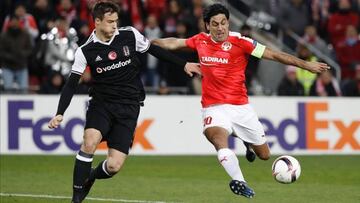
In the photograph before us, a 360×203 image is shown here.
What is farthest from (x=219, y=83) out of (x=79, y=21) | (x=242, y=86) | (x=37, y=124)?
(x=79, y=21)

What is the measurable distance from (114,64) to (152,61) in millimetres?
10503

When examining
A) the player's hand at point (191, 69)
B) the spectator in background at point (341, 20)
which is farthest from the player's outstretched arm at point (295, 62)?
the spectator in background at point (341, 20)

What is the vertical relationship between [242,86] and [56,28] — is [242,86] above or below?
above

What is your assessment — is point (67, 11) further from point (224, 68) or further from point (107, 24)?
point (107, 24)

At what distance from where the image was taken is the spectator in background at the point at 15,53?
66.8 feet

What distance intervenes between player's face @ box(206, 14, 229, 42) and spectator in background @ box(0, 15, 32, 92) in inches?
340

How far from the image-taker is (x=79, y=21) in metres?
21.2

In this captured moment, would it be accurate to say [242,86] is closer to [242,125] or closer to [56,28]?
[242,125]

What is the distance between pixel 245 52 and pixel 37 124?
8.02 m

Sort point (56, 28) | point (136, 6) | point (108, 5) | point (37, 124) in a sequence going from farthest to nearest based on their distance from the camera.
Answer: point (136, 6) → point (56, 28) → point (37, 124) → point (108, 5)

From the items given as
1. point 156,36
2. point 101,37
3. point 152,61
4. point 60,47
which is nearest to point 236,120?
point 101,37

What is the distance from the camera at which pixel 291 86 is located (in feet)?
70.5

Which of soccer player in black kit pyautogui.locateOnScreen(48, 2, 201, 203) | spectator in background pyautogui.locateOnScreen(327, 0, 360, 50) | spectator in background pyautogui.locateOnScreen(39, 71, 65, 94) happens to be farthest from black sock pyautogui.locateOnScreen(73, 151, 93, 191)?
spectator in background pyautogui.locateOnScreen(327, 0, 360, 50)

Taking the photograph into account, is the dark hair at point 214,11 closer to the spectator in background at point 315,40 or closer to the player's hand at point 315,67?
the player's hand at point 315,67
